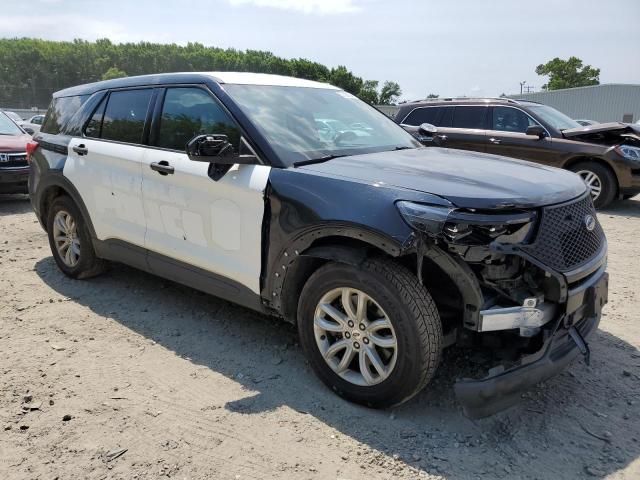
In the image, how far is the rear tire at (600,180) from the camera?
851 cm

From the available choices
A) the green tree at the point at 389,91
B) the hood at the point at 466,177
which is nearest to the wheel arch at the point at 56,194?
the hood at the point at 466,177

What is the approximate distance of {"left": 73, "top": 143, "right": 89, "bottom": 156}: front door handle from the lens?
455cm

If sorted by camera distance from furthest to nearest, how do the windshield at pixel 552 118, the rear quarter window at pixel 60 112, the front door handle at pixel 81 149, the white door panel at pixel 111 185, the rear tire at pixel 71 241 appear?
the windshield at pixel 552 118, the rear quarter window at pixel 60 112, the rear tire at pixel 71 241, the front door handle at pixel 81 149, the white door panel at pixel 111 185

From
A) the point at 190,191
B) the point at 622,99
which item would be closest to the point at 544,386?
the point at 190,191

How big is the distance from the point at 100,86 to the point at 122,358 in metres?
2.55

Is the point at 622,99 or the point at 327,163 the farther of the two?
the point at 622,99

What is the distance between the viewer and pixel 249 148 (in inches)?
131

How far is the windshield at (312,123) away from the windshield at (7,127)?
805 cm

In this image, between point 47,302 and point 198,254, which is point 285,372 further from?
point 47,302

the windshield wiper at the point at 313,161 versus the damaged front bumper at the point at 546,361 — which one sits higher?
the windshield wiper at the point at 313,161

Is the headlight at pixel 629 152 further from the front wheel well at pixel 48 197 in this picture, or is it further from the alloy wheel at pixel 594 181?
the front wheel well at pixel 48 197

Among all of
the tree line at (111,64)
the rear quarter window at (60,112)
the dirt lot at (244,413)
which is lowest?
the dirt lot at (244,413)

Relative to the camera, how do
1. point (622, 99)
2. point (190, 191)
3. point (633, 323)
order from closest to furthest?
point (190, 191) < point (633, 323) < point (622, 99)

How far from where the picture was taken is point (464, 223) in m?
2.50
